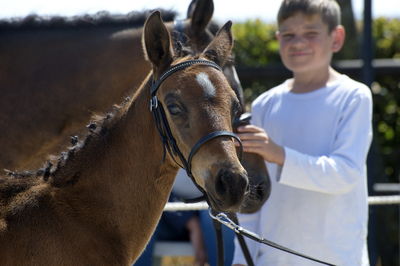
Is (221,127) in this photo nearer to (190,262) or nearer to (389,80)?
(190,262)

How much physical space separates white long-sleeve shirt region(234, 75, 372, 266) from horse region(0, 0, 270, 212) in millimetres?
467

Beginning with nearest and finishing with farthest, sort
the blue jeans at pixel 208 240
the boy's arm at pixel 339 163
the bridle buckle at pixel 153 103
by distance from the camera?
1. the bridle buckle at pixel 153 103
2. the boy's arm at pixel 339 163
3. the blue jeans at pixel 208 240

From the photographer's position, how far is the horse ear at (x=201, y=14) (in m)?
3.92

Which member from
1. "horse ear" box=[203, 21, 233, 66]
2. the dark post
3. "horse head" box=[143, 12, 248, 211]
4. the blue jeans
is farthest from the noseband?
the dark post

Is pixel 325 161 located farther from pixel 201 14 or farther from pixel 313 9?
pixel 201 14

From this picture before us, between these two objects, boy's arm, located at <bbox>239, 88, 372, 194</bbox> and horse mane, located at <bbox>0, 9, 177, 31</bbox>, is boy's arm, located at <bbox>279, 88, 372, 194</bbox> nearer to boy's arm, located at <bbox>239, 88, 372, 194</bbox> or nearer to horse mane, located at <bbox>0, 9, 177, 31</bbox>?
boy's arm, located at <bbox>239, 88, 372, 194</bbox>

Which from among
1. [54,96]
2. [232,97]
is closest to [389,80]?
[54,96]

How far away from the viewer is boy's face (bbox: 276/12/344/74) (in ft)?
12.1

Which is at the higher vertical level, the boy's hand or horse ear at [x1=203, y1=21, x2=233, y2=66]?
horse ear at [x1=203, y1=21, x2=233, y2=66]

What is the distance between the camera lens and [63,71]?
4188 millimetres

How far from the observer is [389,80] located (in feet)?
22.6

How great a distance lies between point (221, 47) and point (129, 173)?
2.23 feet

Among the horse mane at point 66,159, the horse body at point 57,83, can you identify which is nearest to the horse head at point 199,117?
the horse mane at point 66,159

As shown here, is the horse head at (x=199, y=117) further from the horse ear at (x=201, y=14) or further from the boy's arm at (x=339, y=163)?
the horse ear at (x=201, y=14)
